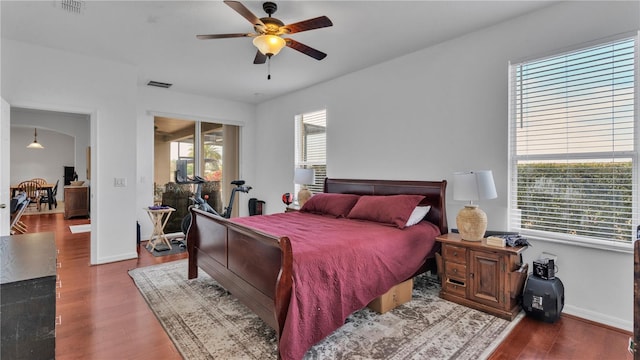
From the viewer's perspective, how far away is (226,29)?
3.23 m

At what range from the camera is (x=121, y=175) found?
4289mm

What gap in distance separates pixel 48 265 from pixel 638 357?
221cm

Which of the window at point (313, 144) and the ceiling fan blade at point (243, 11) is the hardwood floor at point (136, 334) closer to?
the ceiling fan blade at point (243, 11)

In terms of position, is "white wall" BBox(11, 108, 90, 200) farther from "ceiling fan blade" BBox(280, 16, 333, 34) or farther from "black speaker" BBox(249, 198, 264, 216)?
"ceiling fan blade" BBox(280, 16, 333, 34)

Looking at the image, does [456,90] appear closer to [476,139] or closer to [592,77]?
[476,139]

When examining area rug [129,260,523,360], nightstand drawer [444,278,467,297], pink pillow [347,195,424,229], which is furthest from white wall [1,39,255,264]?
nightstand drawer [444,278,467,297]

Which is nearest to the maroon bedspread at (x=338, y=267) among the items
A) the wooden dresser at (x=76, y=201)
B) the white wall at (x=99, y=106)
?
the white wall at (x=99, y=106)

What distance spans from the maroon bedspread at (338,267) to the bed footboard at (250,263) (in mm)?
95

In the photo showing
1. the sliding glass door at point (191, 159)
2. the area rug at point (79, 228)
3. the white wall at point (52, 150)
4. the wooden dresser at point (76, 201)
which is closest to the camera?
the sliding glass door at point (191, 159)

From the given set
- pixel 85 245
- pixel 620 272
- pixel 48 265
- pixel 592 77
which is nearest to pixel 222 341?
pixel 48 265

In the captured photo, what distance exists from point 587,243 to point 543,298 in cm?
62

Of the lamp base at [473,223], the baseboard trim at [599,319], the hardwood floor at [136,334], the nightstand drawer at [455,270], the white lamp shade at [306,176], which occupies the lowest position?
the hardwood floor at [136,334]

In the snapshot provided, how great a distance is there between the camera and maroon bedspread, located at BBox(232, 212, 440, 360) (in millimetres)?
1966

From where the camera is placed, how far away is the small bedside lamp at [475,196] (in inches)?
110
